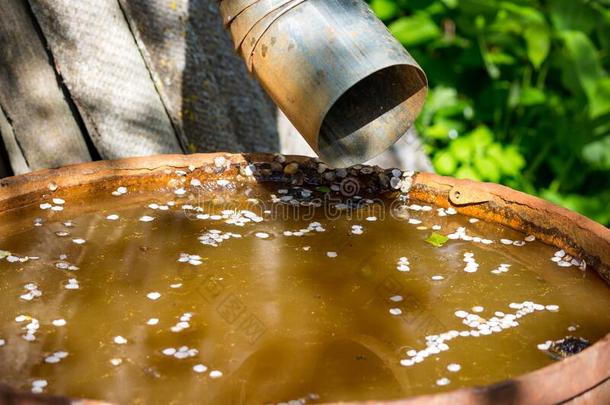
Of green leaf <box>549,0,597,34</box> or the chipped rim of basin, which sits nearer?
the chipped rim of basin

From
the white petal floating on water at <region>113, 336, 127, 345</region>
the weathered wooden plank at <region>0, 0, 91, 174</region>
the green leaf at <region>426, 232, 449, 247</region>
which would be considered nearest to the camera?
the white petal floating on water at <region>113, 336, 127, 345</region>

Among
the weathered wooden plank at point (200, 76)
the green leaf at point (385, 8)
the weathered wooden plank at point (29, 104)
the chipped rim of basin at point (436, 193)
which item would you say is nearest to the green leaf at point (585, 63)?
the green leaf at point (385, 8)

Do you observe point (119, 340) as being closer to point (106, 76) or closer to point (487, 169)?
point (106, 76)

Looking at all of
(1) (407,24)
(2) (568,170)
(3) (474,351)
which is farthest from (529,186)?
(3) (474,351)

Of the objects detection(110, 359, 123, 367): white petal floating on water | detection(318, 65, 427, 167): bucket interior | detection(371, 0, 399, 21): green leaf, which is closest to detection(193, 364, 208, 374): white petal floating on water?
detection(110, 359, 123, 367): white petal floating on water

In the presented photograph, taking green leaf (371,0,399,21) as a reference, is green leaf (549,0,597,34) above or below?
below

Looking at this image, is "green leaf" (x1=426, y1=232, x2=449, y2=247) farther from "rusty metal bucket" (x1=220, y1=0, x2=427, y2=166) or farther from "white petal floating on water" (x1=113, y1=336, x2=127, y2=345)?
"white petal floating on water" (x1=113, y1=336, x2=127, y2=345)

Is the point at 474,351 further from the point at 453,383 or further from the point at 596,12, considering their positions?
the point at 596,12

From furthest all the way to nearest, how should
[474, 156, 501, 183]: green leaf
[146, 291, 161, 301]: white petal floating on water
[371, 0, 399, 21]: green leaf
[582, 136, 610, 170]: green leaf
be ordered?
[371, 0, 399, 21]: green leaf < [582, 136, 610, 170]: green leaf < [474, 156, 501, 183]: green leaf < [146, 291, 161, 301]: white petal floating on water
